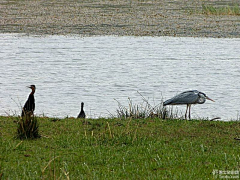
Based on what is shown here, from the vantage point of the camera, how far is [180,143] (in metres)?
8.48

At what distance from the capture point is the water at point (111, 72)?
14273 millimetres

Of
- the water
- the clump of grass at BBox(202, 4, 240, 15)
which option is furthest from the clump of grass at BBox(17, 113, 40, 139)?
A: the clump of grass at BBox(202, 4, 240, 15)

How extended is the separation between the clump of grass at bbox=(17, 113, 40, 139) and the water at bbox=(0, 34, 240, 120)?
183cm

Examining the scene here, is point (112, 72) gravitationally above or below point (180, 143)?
above

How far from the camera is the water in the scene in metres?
14.3

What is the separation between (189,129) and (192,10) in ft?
96.6

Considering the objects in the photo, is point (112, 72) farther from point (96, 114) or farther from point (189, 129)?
point (189, 129)

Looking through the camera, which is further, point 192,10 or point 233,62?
point 192,10

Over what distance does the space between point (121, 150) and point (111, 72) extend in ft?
37.3

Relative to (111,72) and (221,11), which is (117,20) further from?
(111,72)

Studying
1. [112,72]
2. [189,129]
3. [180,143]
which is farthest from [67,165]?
[112,72]

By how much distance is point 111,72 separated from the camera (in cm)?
1941

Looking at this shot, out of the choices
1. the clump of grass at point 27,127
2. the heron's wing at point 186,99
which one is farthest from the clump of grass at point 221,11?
the clump of grass at point 27,127

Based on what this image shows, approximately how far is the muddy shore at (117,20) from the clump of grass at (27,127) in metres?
20.0
